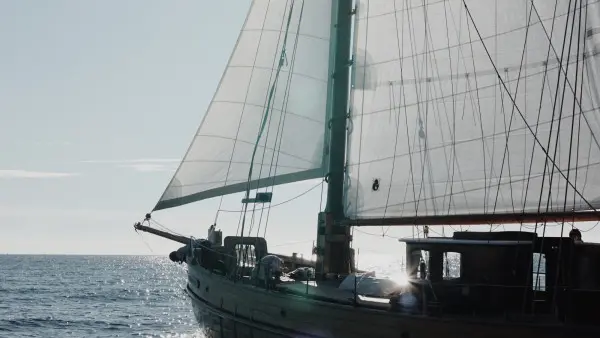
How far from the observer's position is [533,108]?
24062mm

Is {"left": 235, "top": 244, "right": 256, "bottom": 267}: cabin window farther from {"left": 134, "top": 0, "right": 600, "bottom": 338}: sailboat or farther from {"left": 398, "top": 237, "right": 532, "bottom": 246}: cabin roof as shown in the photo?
{"left": 398, "top": 237, "right": 532, "bottom": 246}: cabin roof

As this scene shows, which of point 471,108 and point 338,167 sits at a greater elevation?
point 471,108

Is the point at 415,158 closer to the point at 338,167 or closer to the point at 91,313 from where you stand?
the point at 338,167

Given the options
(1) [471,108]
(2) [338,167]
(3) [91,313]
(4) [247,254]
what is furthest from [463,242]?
(3) [91,313]

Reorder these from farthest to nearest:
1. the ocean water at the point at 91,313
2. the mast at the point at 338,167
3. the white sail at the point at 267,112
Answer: the ocean water at the point at 91,313, the white sail at the point at 267,112, the mast at the point at 338,167

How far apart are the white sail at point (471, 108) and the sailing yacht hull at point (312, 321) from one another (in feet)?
15.1

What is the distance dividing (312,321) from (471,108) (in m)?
8.01

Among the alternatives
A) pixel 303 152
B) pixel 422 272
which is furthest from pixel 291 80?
pixel 422 272

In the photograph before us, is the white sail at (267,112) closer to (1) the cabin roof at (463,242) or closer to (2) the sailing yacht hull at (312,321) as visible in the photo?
(2) the sailing yacht hull at (312,321)

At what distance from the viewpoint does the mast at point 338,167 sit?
2797cm

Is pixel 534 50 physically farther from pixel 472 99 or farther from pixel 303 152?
pixel 303 152

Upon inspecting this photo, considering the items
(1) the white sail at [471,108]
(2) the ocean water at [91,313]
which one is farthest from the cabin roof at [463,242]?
(2) the ocean water at [91,313]

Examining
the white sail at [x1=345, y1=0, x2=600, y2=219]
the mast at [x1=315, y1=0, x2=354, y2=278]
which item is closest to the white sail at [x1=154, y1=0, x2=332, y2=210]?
the mast at [x1=315, y1=0, x2=354, y2=278]

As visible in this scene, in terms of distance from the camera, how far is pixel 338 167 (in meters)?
28.4
